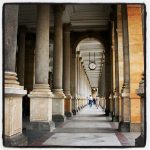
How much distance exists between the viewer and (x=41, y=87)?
12992 millimetres

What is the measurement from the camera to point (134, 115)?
40.8 feet

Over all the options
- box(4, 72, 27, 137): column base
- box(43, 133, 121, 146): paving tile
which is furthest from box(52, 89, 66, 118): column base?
box(4, 72, 27, 137): column base

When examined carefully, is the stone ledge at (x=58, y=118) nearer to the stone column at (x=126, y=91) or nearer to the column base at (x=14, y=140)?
the stone column at (x=126, y=91)

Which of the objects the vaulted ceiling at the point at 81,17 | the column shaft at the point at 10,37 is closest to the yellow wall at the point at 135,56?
the column shaft at the point at 10,37

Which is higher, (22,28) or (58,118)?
(22,28)

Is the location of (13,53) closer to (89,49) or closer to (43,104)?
(43,104)

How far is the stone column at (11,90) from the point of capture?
21.4 feet

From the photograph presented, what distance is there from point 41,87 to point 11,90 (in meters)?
6.44

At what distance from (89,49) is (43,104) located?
77.6 feet

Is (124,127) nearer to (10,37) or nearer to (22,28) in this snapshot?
(10,37)

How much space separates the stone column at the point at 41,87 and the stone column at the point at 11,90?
17.3ft

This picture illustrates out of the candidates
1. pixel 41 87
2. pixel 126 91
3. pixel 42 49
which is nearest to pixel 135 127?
pixel 126 91

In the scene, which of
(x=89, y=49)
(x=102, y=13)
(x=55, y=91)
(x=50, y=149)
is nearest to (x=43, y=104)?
(x=55, y=91)

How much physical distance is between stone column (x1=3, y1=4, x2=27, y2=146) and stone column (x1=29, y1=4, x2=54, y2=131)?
527cm
